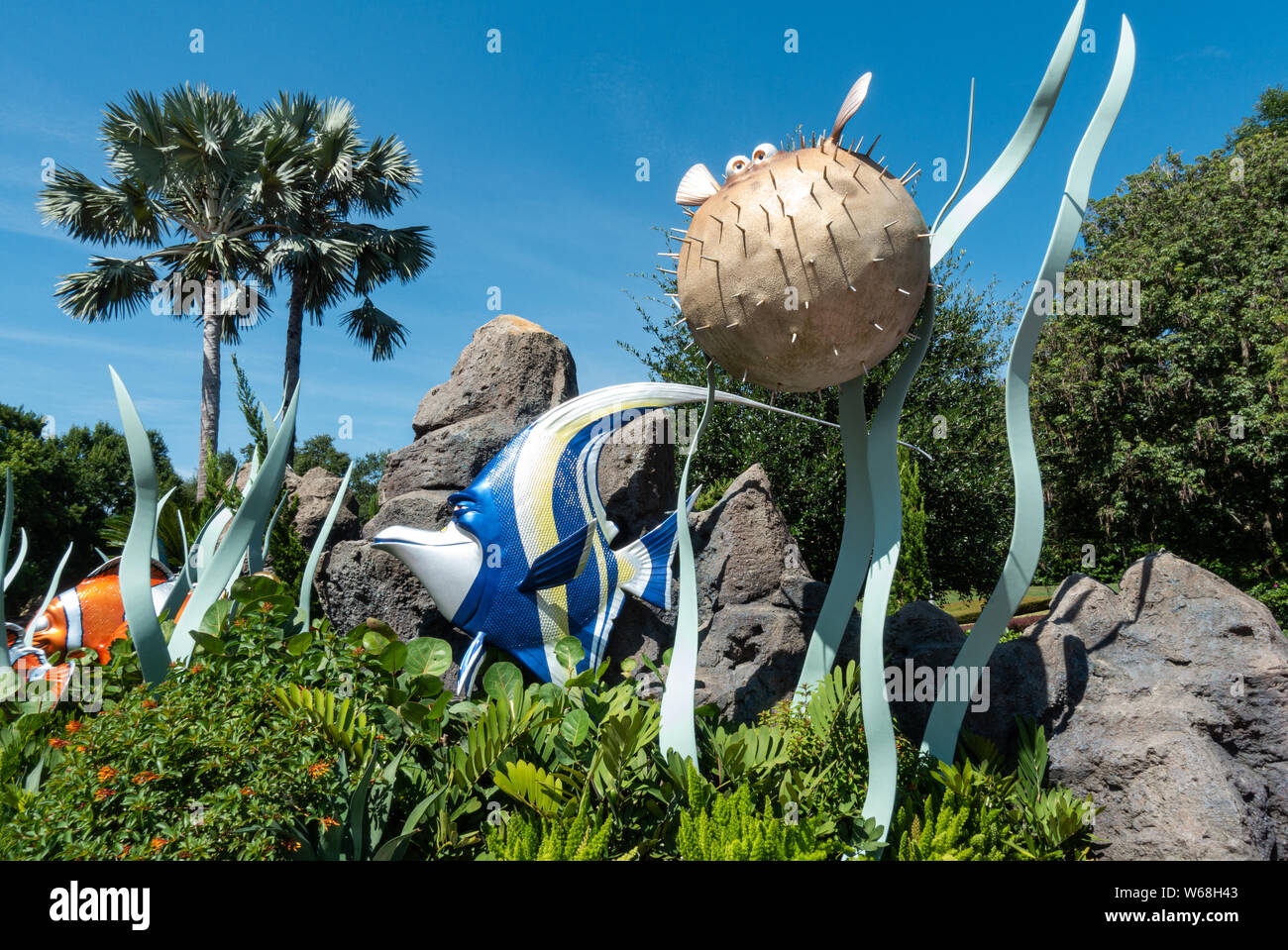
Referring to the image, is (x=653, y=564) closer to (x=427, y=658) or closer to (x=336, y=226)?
(x=427, y=658)

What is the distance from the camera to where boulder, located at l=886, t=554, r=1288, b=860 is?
10.1 feet

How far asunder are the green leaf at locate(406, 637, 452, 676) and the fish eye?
2780 mm

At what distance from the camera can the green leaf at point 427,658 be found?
142 inches

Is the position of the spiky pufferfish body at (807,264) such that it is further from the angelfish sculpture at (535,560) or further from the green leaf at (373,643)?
the green leaf at (373,643)

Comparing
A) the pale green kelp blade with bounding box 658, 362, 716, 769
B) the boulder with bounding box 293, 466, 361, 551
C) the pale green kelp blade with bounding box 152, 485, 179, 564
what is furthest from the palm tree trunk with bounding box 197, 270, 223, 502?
the pale green kelp blade with bounding box 658, 362, 716, 769

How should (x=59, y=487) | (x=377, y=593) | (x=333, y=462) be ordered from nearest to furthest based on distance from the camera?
(x=377, y=593) → (x=59, y=487) → (x=333, y=462)

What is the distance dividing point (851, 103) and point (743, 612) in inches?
125

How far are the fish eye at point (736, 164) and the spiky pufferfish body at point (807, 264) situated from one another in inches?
3.4

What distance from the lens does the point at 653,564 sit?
5.32 m

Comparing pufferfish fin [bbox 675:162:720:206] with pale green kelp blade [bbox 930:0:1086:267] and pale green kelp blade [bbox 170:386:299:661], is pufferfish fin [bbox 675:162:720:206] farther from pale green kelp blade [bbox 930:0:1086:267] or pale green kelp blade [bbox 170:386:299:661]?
pale green kelp blade [bbox 170:386:299:661]

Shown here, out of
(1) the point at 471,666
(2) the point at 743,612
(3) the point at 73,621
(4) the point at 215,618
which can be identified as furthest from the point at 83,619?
(2) the point at 743,612

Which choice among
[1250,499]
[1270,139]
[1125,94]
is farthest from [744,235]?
[1270,139]

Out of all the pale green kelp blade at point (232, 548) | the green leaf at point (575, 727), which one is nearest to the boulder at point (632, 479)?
the green leaf at point (575, 727)
